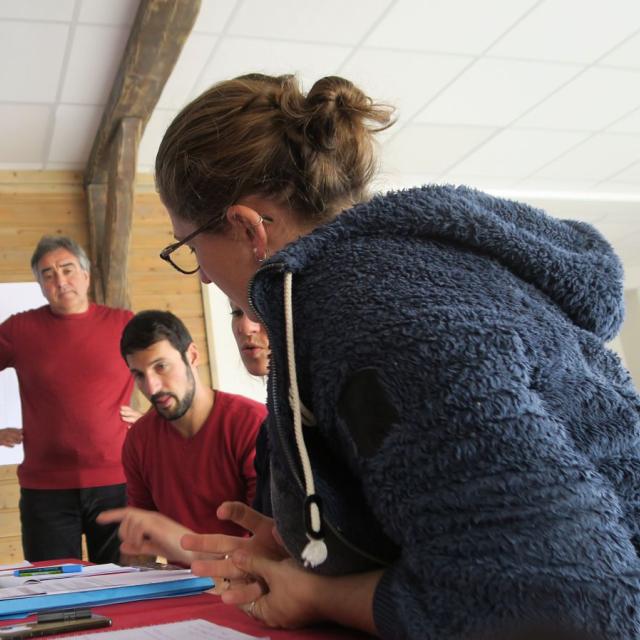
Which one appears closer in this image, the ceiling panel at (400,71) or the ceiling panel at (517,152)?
the ceiling panel at (400,71)

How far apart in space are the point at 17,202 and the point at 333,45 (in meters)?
2.10

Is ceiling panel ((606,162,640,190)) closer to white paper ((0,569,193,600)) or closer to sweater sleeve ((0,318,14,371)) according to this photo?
sweater sleeve ((0,318,14,371))

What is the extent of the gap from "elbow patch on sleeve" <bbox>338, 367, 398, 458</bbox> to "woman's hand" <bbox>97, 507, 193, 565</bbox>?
70 cm

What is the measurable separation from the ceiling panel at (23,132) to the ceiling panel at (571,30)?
6.88ft

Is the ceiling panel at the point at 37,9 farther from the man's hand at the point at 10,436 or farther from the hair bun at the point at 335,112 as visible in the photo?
the hair bun at the point at 335,112

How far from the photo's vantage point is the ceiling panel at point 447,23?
119 inches

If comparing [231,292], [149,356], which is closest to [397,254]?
[231,292]

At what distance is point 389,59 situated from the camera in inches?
134

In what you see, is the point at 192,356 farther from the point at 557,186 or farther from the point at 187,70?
the point at 557,186

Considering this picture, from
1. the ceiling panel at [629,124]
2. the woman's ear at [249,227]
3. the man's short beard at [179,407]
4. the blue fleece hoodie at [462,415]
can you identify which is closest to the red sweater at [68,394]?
the man's short beard at [179,407]

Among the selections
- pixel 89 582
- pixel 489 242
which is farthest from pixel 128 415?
pixel 489 242

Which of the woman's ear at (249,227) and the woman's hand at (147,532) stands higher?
the woman's ear at (249,227)

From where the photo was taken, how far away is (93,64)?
324 cm

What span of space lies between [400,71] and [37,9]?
5.11 ft
